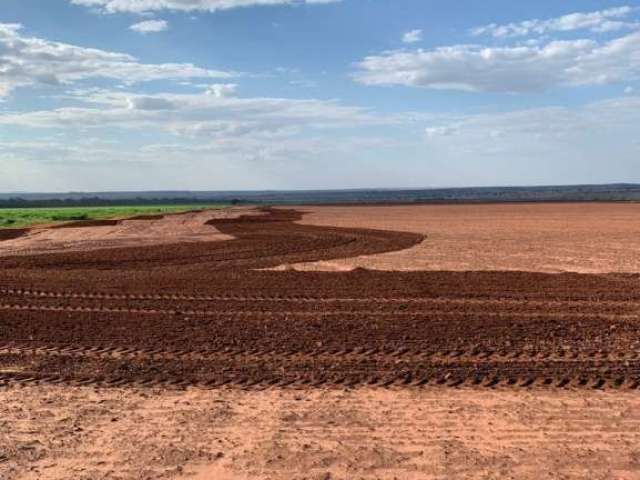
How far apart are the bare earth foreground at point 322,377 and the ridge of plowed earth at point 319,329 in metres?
0.05

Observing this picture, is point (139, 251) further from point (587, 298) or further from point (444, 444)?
point (444, 444)

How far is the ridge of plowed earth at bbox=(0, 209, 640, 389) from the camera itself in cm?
813

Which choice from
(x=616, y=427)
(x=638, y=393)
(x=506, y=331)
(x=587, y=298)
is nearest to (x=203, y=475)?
(x=616, y=427)

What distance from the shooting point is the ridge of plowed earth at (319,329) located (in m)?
8.13

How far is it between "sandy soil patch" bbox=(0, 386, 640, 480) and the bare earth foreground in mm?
23

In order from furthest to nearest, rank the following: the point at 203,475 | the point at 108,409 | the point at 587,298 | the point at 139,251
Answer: the point at 139,251 < the point at 587,298 < the point at 108,409 < the point at 203,475

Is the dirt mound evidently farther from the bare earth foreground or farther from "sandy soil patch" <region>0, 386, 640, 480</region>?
"sandy soil patch" <region>0, 386, 640, 480</region>

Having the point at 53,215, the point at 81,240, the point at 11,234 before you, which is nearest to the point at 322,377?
the point at 81,240

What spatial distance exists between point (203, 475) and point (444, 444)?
216 centimetres

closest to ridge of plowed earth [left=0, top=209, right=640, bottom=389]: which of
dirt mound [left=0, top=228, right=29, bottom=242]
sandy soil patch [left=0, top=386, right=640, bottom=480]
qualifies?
sandy soil patch [left=0, top=386, right=640, bottom=480]

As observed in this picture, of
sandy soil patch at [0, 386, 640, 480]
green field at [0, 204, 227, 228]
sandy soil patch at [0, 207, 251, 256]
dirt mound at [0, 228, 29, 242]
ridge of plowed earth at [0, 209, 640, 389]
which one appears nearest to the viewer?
sandy soil patch at [0, 386, 640, 480]

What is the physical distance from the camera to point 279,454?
19.0 ft

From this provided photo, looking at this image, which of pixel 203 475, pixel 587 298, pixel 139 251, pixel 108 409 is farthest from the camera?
pixel 139 251

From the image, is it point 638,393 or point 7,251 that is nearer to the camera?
point 638,393
